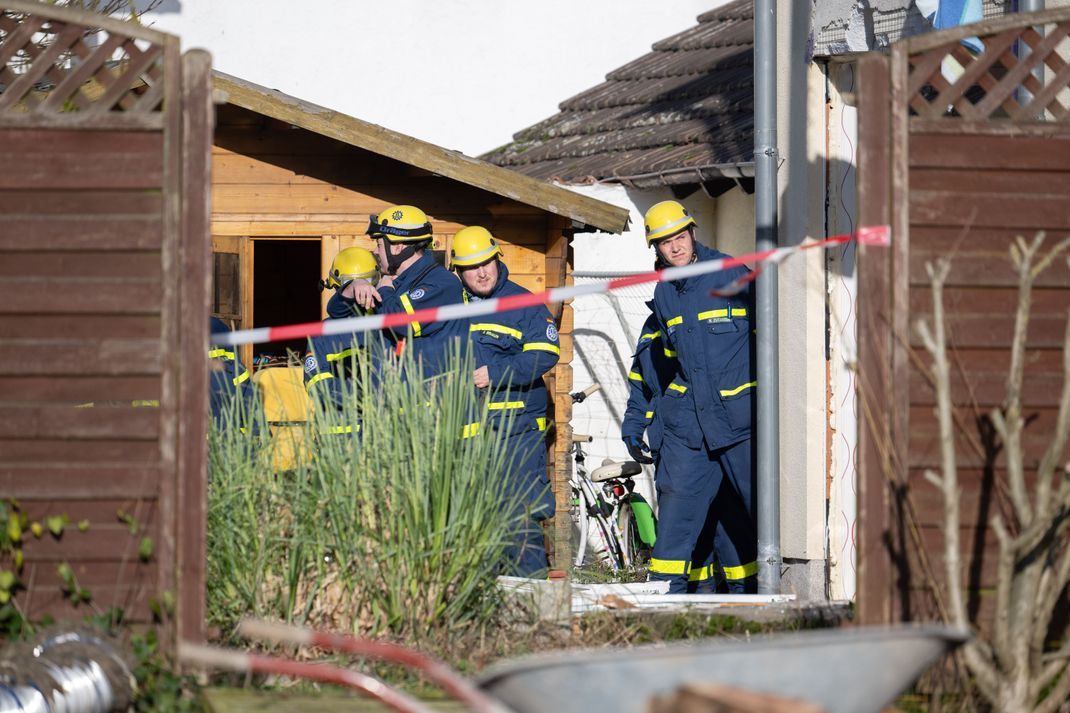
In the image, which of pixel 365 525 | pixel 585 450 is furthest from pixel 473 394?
pixel 585 450

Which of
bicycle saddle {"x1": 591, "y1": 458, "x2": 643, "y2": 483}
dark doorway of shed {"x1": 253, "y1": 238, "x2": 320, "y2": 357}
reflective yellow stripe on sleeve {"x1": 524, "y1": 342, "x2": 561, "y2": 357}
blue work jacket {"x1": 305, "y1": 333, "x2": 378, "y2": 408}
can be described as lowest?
bicycle saddle {"x1": 591, "y1": 458, "x2": 643, "y2": 483}

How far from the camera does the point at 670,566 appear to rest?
8.45 metres

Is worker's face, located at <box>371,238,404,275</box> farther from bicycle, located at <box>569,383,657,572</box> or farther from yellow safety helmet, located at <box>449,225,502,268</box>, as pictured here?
bicycle, located at <box>569,383,657,572</box>

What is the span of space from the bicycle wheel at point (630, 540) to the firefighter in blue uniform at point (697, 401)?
2.33 m

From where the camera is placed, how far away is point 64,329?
5020 millimetres

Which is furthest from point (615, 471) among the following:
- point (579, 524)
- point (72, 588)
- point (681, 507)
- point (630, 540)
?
point (72, 588)

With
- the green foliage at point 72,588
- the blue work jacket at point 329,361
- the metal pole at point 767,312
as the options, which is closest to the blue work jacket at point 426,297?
the blue work jacket at point 329,361

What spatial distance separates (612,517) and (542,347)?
3138 mm

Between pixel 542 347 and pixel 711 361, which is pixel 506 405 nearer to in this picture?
pixel 542 347

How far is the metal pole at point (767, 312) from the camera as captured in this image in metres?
7.92

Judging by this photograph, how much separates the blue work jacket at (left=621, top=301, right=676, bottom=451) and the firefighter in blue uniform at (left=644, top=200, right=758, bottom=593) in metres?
0.20

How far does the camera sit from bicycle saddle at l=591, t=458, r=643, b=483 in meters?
10.8

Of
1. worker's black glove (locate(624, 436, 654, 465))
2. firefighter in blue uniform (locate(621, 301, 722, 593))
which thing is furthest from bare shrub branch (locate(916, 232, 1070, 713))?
worker's black glove (locate(624, 436, 654, 465))

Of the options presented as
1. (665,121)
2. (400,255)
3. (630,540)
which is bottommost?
(630,540)
